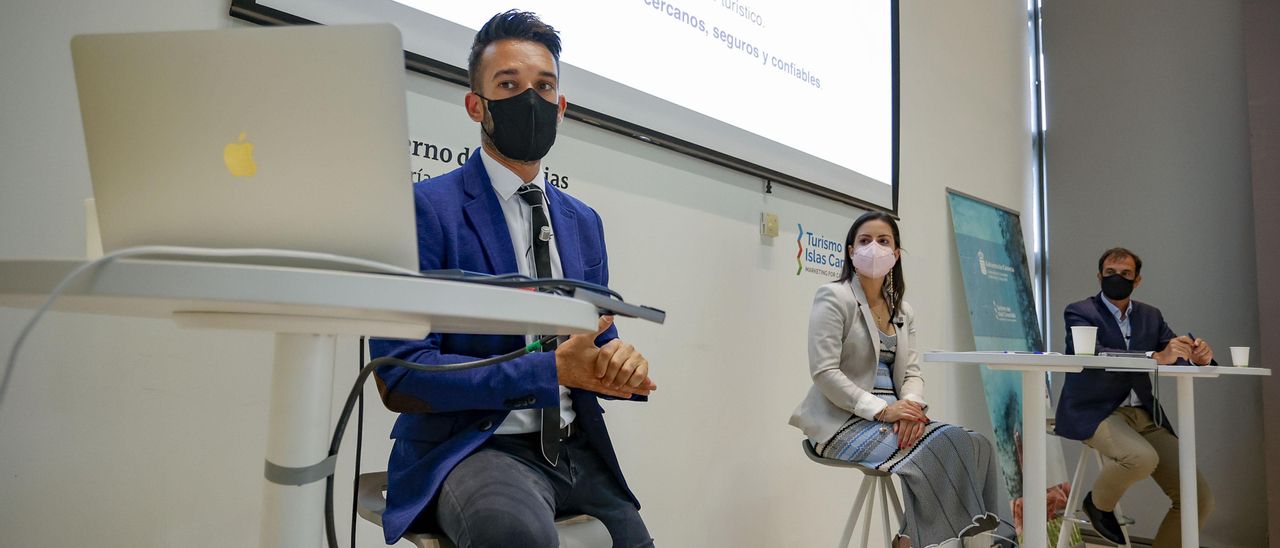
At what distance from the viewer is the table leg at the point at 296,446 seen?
2.57 ft

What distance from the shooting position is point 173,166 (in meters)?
0.67

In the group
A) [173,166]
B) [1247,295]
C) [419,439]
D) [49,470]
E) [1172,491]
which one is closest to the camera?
[173,166]

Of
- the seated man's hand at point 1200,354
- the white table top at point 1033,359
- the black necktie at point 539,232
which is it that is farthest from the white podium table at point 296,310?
the seated man's hand at point 1200,354

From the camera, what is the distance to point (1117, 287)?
145 inches

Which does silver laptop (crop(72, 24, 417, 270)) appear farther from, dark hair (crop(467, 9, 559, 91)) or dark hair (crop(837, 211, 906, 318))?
dark hair (crop(837, 211, 906, 318))

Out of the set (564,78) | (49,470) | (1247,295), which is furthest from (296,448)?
(1247,295)

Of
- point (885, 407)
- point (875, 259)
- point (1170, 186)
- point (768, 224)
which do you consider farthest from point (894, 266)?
point (1170, 186)

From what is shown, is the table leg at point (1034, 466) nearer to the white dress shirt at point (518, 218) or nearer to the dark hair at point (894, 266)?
the dark hair at point (894, 266)

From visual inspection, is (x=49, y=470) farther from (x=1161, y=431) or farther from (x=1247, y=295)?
(x=1247, y=295)

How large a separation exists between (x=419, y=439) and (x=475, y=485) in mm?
160

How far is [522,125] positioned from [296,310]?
2.79 ft

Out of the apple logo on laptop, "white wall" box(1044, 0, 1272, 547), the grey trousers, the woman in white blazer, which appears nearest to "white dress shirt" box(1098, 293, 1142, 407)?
"white wall" box(1044, 0, 1272, 547)

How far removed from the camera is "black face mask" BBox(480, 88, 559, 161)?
1.47m

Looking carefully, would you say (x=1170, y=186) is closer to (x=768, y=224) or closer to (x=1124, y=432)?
(x=1124, y=432)
